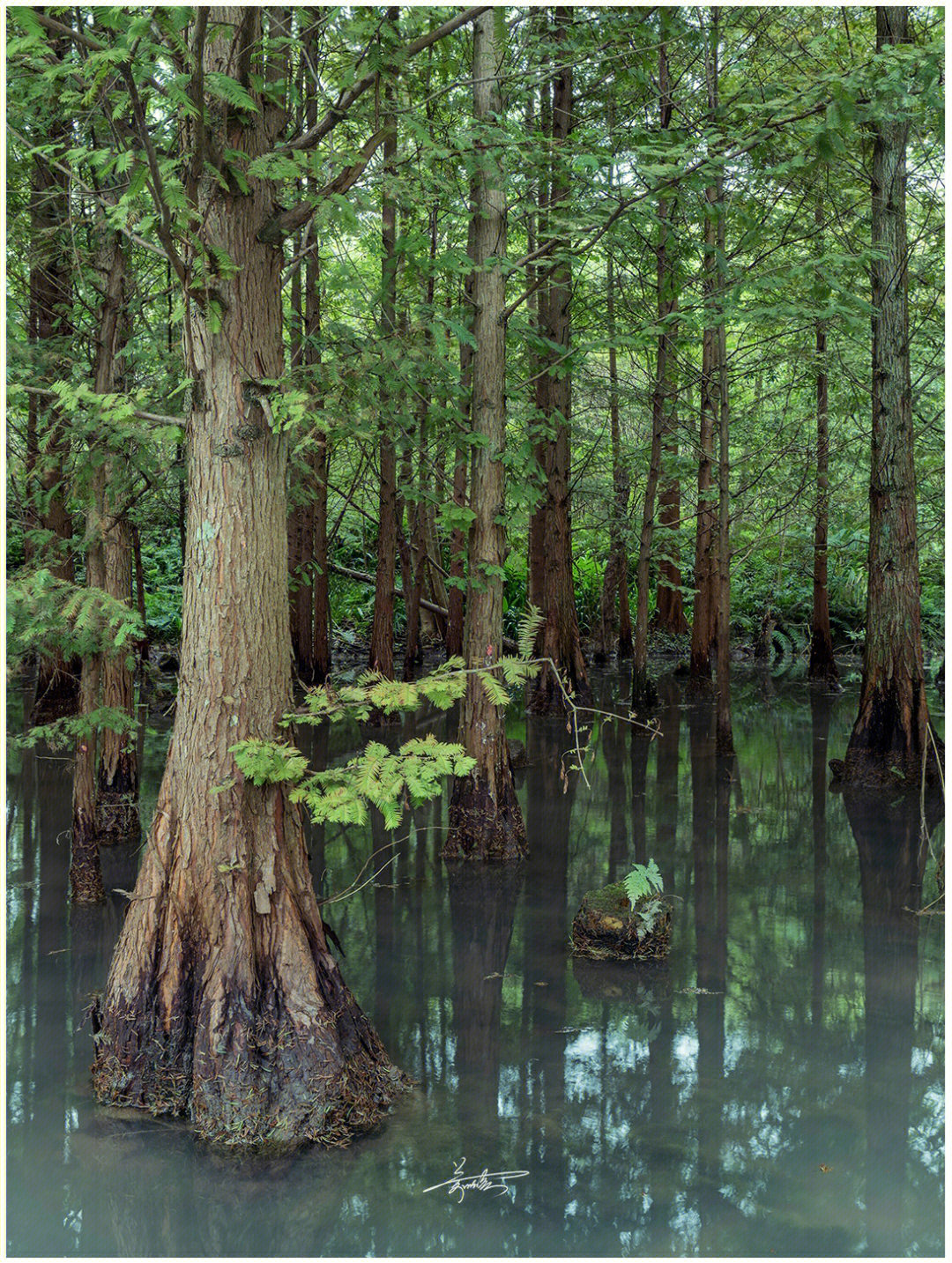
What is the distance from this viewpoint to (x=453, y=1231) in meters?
4.45

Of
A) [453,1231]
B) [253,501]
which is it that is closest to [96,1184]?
[453,1231]

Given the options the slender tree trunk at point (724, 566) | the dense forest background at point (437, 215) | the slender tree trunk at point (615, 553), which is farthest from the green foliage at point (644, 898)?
the slender tree trunk at point (615, 553)

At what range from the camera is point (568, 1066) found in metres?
5.86

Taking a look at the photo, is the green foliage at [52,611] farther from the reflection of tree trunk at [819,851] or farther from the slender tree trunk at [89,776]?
the reflection of tree trunk at [819,851]

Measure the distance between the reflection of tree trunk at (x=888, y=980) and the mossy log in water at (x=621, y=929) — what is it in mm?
1358

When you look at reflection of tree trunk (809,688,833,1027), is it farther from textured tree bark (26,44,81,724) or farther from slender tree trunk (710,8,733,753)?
textured tree bark (26,44,81,724)

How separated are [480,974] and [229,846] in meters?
2.69

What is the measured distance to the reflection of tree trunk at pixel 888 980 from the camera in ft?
15.6

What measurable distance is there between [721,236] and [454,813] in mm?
7228

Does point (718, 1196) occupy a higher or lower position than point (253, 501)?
lower

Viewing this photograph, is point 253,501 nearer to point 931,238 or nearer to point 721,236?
point 721,236
